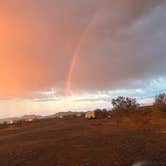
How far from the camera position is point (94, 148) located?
77.1 feet

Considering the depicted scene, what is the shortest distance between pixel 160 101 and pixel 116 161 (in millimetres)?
47085

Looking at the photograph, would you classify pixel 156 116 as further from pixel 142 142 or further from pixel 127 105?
pixel 142 142

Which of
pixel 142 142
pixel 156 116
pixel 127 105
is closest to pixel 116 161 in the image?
pixel 142 142

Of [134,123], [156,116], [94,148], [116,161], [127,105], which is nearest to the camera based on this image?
[116,161]

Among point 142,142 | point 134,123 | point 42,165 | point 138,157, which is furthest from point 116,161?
point 134,123

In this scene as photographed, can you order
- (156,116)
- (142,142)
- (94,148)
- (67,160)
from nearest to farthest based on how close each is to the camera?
1. (67,160)
2. (94,148)
3. (142,142)
4. (156,116)

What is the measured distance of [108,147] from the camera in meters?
23.6

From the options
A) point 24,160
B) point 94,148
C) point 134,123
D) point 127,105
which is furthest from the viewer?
point 127,105

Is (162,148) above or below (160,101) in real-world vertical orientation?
below

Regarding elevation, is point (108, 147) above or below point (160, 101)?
below

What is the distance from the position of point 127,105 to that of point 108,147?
51.4 meters

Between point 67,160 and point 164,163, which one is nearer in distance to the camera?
point 164,163

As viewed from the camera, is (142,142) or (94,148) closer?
(94,148)

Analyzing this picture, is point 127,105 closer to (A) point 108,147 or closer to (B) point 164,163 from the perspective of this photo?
(A) point 108,147
